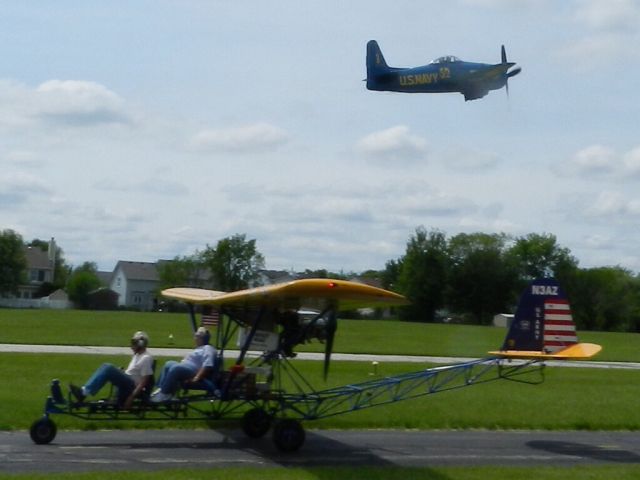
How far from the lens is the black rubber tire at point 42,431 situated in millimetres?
13102

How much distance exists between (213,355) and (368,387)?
218cm

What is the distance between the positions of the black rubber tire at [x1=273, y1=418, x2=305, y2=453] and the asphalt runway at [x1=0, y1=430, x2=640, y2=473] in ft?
0.40

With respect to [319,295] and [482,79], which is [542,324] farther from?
[482,79]

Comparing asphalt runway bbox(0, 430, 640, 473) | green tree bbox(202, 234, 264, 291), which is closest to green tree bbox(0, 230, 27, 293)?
green tree bbox(202, 234, 264, 291)

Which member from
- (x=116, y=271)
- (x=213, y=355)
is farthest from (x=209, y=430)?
(x=116, y=271)

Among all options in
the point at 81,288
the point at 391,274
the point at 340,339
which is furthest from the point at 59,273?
the point at 340,339

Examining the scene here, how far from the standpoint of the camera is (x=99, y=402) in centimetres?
1327

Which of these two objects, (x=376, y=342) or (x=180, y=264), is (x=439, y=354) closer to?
(x=376, y=342)

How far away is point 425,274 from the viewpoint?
98.8 meters

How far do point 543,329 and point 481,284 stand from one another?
82655 mm

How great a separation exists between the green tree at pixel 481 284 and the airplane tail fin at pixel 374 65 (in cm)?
6456

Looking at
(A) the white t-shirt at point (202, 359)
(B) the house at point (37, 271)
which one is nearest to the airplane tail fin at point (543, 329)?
(A) the white t-shirt at point (202, 359)

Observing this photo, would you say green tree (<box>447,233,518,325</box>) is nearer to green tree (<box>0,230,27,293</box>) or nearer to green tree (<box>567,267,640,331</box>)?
green tree (<box>567,267,640,331</box>)

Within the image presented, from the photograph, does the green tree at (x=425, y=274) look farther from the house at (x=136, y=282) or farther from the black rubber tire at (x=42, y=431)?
the black rubber tire at (x=42, y=431)
